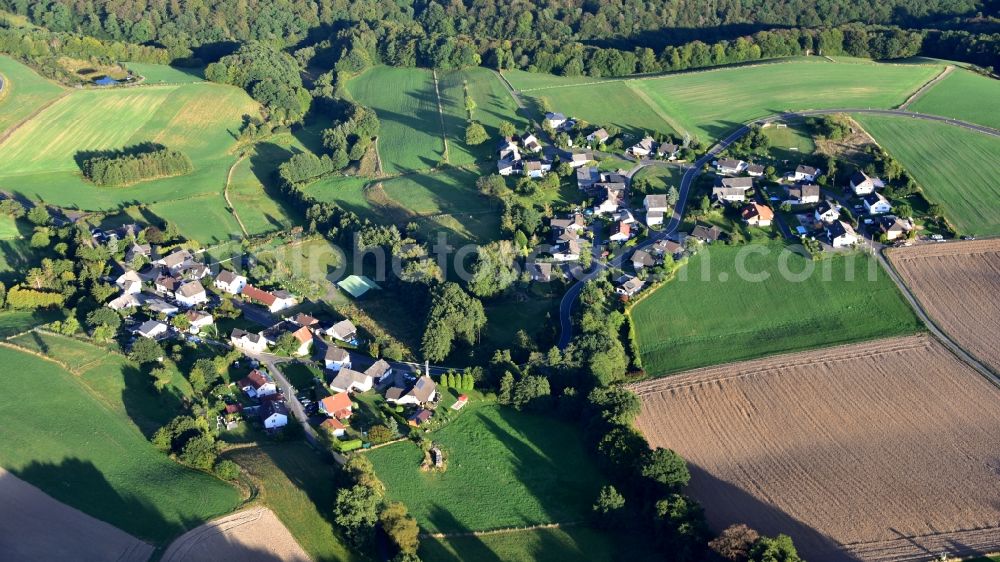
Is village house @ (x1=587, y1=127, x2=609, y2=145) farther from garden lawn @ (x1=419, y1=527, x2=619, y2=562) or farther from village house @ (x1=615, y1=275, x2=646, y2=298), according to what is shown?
garden lawn @ (x1=419, y1=527, x2=619, y2=562)

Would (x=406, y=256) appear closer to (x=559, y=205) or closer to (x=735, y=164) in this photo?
(x=559, y=205)

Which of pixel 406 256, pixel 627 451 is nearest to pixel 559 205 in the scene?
pixel 406 256

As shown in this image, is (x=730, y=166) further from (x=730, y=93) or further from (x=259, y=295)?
(x=259, y=295)

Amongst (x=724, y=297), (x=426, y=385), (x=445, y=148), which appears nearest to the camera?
(x=426, y=385)

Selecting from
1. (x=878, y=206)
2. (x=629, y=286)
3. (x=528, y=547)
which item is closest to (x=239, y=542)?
(x=528, y=547)

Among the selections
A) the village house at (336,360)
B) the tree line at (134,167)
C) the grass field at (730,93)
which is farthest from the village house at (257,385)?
the grass field at (730,93)

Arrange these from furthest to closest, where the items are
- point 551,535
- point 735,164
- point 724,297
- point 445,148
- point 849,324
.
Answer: point 445,148, point 735,164, point 724,297, point 849,324, point 551,535


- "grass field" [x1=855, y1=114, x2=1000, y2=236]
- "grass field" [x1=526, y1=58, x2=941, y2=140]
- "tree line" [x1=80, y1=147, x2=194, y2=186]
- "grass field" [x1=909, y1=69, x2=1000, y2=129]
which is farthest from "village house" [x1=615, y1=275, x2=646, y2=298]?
"tree line" [x1=80, y1=147, x2=194, y2=186]

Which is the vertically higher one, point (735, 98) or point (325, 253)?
point (735, 98)
